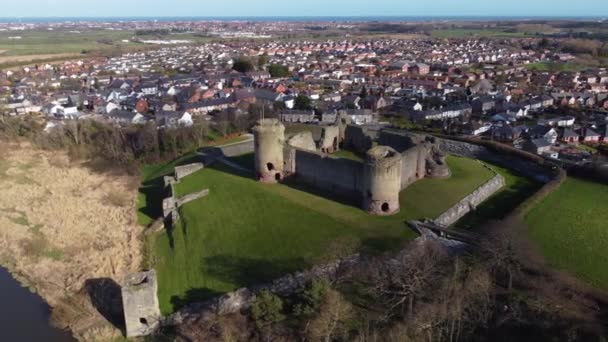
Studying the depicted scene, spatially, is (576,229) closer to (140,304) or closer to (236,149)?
(140,304)

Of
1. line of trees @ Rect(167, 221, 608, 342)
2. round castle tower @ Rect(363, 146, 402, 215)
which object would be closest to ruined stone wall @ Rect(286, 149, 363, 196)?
round castle tower @ Rect(363, 146, 402, 215)

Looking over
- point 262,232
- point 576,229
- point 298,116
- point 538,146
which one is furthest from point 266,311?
point 298,116

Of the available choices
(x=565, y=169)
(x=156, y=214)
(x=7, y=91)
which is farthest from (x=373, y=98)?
(x=7, y=91)

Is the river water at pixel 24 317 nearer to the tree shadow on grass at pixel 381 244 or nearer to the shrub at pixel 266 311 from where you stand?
the shrub at pixel 266 311

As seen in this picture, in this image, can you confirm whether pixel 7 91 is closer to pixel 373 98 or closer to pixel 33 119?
pixel 33 119

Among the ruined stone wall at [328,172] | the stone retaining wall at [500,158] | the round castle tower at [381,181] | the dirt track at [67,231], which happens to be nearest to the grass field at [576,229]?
the stone retaining wall at [500,158]
